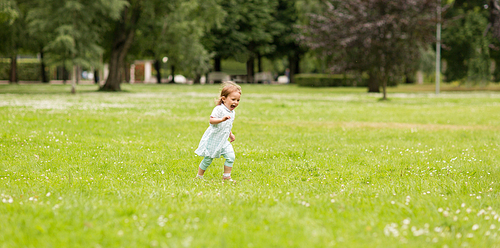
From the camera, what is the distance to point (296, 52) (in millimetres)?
64625

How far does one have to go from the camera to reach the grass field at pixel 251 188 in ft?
12.4

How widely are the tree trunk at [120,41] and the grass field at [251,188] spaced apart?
24.4m

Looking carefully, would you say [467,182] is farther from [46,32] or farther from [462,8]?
[462,8]

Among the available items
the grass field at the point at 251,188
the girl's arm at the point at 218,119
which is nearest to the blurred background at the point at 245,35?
the grass field at the point at 251,188

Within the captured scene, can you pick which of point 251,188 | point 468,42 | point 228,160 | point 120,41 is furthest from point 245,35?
point 251,188

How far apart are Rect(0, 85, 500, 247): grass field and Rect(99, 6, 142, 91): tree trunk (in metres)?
→ 24.4

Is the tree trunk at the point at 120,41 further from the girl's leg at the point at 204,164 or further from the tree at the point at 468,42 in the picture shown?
the girl's leg at the point at 204,164

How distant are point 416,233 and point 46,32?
1223 inches

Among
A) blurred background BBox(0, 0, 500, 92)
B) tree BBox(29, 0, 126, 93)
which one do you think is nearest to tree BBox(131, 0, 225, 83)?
blurred background BBox(0, 0, 500, 92)

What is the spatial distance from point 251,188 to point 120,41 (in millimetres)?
32902

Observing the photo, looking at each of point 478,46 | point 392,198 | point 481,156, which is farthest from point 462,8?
point 392,198

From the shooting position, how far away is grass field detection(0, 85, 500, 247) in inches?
149

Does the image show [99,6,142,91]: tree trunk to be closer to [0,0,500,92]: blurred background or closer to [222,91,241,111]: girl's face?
[0,0,500,92]: blurred background

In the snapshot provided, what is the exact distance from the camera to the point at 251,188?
19.7 feet
